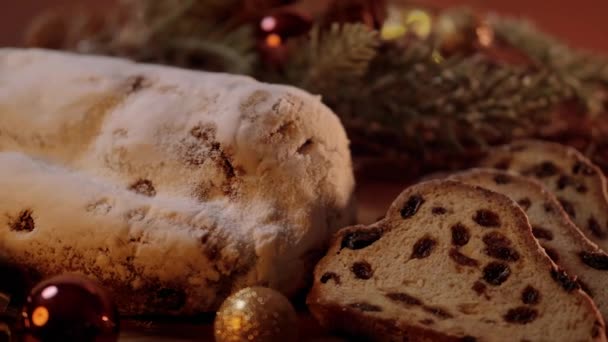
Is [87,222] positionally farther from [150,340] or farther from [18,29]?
[18,29]

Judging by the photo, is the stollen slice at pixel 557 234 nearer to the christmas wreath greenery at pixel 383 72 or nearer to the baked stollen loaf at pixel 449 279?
the baked stollen loaf at pixel 449 279

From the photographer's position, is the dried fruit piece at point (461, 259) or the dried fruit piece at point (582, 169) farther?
the dried fruit piece at point (582, 169)

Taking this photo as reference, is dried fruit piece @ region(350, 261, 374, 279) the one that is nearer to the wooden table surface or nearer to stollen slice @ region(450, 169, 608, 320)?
stollen slice @ region(450, 169, 608, 320)

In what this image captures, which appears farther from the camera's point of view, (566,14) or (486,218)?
(566,14)

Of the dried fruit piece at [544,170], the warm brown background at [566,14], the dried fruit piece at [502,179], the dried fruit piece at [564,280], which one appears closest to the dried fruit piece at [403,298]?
the dried fruit piece at [564,280]

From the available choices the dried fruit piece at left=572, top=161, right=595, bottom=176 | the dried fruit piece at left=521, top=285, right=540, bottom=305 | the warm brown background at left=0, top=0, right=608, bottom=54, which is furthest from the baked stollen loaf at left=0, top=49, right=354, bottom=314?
the warm brown background at left=0, top=0, right=608, bottom=54

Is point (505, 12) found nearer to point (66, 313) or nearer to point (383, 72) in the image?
point (383, 72)

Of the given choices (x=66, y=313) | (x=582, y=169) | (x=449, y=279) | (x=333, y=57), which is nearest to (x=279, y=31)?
(x=333, y=57)
